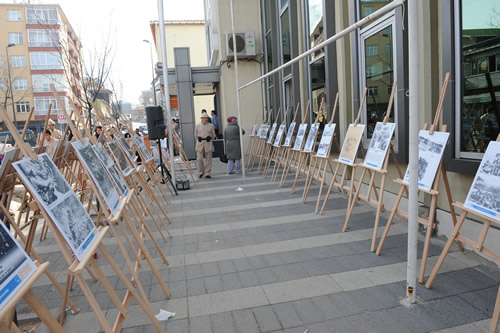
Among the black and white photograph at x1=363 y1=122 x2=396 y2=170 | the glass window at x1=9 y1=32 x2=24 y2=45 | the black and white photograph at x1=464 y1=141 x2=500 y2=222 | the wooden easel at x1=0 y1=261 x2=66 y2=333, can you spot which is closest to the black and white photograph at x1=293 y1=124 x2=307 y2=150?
the black and white photograph at x1=363 y1=122 x2=396 y2=170

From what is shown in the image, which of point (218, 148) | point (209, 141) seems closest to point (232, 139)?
point (209, 141)

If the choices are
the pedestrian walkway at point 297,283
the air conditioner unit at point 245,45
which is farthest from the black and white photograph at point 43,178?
the air conditioner unit at point 245,45

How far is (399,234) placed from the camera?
4305mm

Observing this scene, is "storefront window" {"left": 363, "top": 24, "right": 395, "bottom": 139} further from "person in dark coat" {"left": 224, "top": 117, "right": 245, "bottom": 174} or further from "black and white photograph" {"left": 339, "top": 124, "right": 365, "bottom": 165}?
"person in dark coat" {"left": 224, "top": 117, "right": 245, "bottom": 174}

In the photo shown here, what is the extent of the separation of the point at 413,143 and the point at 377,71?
3.28 m

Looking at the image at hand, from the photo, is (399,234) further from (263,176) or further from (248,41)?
(248,41)

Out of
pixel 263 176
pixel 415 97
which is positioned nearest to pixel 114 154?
pixel 415 97

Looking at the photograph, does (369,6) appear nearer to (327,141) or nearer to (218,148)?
(327,141)

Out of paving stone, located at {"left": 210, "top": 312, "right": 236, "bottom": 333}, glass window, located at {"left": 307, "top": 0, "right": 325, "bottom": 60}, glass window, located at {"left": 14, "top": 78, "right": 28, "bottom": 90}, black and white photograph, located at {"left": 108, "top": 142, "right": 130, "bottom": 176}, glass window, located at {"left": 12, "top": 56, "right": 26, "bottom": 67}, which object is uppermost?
glass window, located at {"left": 12, "top": 56, "right": 26, "bottom": 67}

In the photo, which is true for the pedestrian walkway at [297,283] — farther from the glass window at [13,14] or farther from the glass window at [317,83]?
the glass window at [13,14]

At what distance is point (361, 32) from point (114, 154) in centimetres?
429

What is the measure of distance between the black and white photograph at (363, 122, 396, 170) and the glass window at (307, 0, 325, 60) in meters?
3.71

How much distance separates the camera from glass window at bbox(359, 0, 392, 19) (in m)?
5.39

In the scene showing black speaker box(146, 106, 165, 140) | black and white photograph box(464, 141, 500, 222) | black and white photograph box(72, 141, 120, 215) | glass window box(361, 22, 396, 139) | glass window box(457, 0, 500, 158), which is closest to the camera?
black and white photograph box(464, 141, 500, 222)
